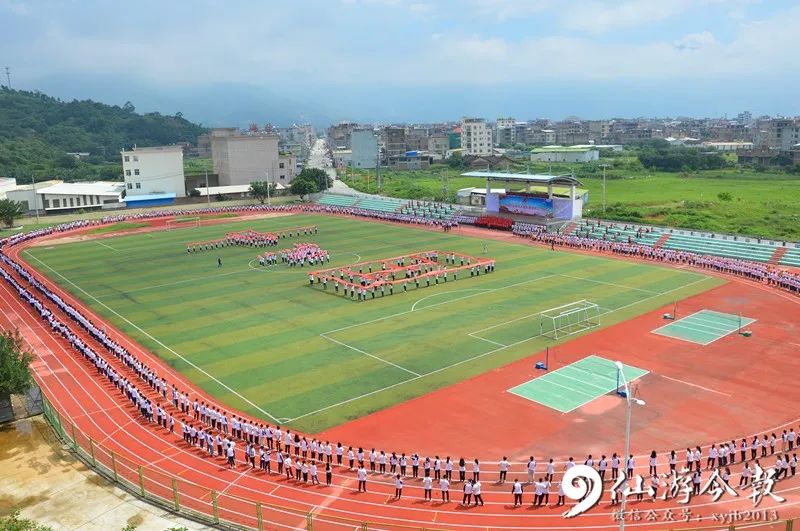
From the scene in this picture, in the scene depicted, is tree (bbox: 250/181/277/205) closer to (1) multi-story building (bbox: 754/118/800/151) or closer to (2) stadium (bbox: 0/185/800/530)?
(2) stadium (bbox: 0/185/800/530)

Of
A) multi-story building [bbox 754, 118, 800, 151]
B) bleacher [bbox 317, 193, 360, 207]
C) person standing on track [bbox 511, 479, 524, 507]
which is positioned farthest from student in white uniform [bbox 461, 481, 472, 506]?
multi-story building [bbox 754, 118, 800, 151]

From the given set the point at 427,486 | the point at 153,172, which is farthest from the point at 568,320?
the point at 153,172

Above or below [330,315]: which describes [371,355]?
below

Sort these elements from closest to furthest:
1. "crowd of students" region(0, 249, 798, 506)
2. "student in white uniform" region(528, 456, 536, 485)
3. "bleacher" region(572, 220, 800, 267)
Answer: "crowd of students" region(0, 249, 798, 506), "student in white uniform" region(528, 456, 536, 485), "bleacher" region(572, 220, 800, 267)

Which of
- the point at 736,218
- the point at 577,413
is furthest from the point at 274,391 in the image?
the point at 736,218

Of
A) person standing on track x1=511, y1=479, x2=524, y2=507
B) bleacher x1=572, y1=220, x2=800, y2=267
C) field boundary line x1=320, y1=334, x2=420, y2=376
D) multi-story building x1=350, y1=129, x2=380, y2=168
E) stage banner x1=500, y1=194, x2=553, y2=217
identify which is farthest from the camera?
multi-story building x1=350, y1=129, x2=380, y2=168

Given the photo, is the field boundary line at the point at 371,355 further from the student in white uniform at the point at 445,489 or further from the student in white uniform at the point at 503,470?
the student in white uniform at the point at 445,489

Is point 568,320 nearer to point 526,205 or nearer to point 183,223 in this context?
point 526,205
